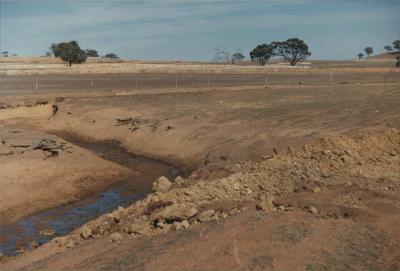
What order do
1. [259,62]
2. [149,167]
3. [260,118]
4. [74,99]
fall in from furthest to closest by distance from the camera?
[259,62] < [74,99] < [260,118] < [149,167]

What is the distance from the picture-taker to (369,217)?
25.6 feet

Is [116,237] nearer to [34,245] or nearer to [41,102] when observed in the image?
[34,245]

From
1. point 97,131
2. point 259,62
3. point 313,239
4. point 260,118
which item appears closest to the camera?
point 313,239

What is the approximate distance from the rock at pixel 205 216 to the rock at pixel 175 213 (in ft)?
0.58

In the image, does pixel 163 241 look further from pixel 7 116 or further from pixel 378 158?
pixel 7 116

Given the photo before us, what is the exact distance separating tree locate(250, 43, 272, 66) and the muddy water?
3211 inches

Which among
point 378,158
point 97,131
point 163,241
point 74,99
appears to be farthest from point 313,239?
point 74,99

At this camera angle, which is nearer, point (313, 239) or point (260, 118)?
point (313, 239)

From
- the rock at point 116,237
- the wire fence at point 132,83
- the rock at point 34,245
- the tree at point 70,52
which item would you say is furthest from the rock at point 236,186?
the tree at point 70,52

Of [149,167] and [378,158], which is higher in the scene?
[378,158]

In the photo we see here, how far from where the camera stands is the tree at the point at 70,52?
80062 mm

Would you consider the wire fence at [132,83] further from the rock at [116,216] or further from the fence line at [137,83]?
the rock at [116,216]

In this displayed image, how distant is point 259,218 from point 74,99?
24.6m

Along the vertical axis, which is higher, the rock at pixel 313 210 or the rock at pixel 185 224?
the rock at pixel 313 210
